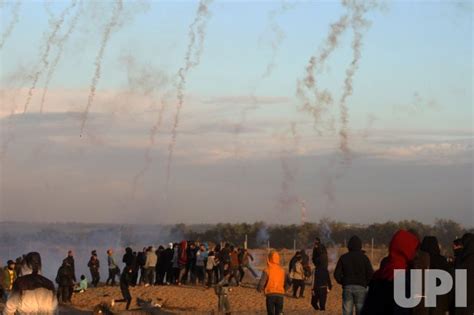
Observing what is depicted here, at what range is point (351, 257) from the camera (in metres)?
13.6

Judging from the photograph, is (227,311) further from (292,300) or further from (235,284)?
(235,284)

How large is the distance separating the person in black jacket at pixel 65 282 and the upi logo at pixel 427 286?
16880mm

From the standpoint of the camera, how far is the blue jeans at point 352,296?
13.7 meters

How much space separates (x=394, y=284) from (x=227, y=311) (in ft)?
41.1

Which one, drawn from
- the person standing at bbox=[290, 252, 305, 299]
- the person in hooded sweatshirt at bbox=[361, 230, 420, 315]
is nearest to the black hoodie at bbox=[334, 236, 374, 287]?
the person in hooded sweatshirt at bbox=[361, 230, 420, 315]

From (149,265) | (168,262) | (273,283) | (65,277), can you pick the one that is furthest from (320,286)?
(168,262)

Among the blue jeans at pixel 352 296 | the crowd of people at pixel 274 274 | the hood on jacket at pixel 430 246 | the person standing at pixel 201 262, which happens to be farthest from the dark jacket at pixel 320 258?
the hood on jacket at pixel 430 246

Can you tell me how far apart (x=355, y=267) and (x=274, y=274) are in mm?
1943

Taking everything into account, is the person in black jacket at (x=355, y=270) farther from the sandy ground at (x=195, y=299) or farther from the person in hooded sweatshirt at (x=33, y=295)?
the sandy ground at (x=195, y=299)

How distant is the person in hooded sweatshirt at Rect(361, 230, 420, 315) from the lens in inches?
301

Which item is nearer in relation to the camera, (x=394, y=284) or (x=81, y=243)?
(x=394, y=284)

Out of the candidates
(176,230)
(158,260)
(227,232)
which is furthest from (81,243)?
(158,260)

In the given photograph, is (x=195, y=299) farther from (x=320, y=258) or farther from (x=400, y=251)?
(x=400, y=251)

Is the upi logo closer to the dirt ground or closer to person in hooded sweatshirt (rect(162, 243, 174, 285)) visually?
the dirt ground
